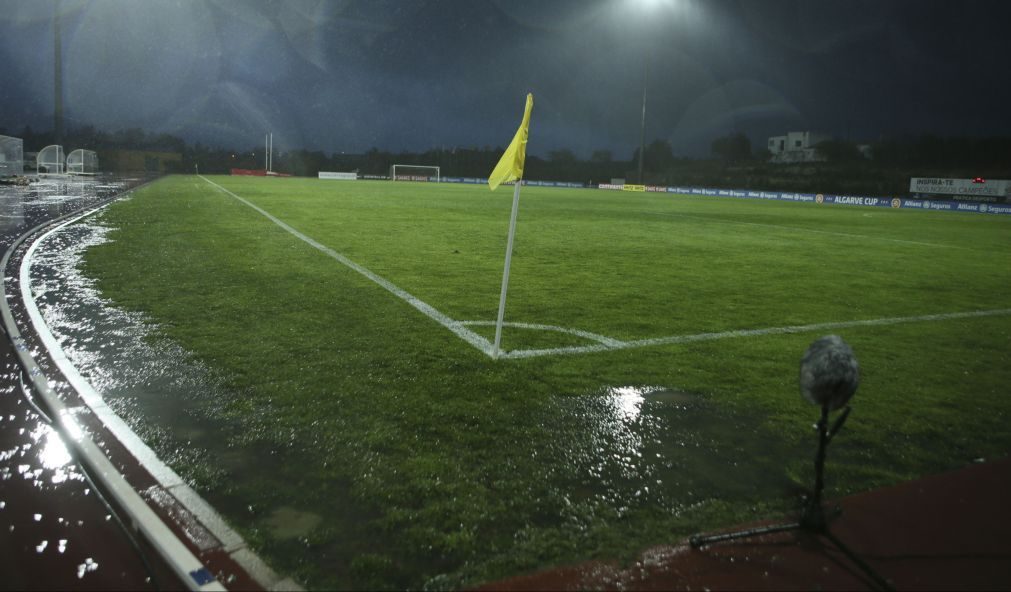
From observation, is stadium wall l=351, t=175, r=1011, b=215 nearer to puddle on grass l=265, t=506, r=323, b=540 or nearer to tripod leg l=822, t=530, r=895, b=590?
tripod leg l=822, t=530, r=895, b=590

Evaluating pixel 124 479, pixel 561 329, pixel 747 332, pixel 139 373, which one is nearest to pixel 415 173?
pixel 561 329

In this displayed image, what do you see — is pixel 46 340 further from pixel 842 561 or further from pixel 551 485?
pixel 842 561

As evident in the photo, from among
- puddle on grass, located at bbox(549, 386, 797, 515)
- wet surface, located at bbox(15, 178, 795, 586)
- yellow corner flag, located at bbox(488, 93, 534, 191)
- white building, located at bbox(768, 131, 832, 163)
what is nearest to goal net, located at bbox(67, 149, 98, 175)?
wet surface, located at bbox(15, 178, 795, 586)

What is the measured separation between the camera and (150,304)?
6.27 m

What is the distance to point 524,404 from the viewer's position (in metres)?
3.93

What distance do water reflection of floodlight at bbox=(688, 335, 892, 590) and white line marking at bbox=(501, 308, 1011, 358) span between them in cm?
255

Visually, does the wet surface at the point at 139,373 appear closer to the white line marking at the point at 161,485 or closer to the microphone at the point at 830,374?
the white line marking at the point at 161,485

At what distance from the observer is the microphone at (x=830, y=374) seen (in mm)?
2391

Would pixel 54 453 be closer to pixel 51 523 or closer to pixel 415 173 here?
pixel 51 523

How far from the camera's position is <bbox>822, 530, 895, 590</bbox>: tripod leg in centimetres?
224

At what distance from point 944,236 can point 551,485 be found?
19036 millimetres

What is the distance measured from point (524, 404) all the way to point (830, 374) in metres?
1.88

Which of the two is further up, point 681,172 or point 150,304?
A: point 681,172

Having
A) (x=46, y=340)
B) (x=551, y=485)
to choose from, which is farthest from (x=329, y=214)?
(x=551, y=485)
